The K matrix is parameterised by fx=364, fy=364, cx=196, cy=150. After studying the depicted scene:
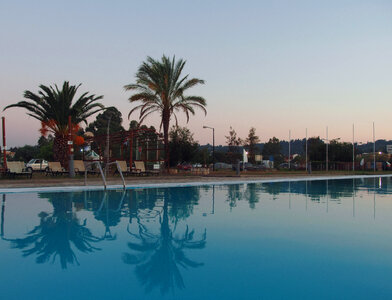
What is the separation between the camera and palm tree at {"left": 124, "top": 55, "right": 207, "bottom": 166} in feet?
91.6

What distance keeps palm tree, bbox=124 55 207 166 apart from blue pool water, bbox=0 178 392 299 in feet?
54.8

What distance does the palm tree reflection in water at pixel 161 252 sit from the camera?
521cm

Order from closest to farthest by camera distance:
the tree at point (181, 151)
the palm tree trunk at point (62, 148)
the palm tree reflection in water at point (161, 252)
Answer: the palm tree reflection in water at point (161, 252)
the palm tree trunk at point (62, 148)
the tree at point (181, 151)

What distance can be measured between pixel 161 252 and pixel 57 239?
2439 millimetres

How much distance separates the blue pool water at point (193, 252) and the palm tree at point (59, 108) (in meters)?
15.7

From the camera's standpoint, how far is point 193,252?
6.64 meters

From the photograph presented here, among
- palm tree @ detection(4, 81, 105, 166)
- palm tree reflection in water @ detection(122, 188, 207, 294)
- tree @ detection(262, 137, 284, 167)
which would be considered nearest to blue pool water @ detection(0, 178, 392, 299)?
palm tree reflection in water @ detection(122, 188, 207, 294)

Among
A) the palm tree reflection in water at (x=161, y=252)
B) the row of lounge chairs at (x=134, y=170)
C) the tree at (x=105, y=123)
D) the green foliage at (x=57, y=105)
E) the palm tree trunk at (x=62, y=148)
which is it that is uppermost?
the tree at (x=105, y=123)

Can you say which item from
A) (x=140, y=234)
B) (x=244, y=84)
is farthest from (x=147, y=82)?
(x=140, y=234)

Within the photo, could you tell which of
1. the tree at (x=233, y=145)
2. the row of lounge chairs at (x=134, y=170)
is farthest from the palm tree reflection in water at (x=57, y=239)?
the tree at (x=233, y=145)

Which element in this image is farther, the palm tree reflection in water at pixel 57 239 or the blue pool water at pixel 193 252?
the palm tree reflection in water at pixel 57 239

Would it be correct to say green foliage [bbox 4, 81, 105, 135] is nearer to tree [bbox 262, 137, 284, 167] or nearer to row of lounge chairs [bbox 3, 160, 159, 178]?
row of lounge chairs [bbox 3, 160, 159, 178]

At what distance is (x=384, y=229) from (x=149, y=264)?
20.3ft

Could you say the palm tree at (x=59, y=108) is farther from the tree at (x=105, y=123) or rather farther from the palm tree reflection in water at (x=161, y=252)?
the tree at (x=105, y=123)
